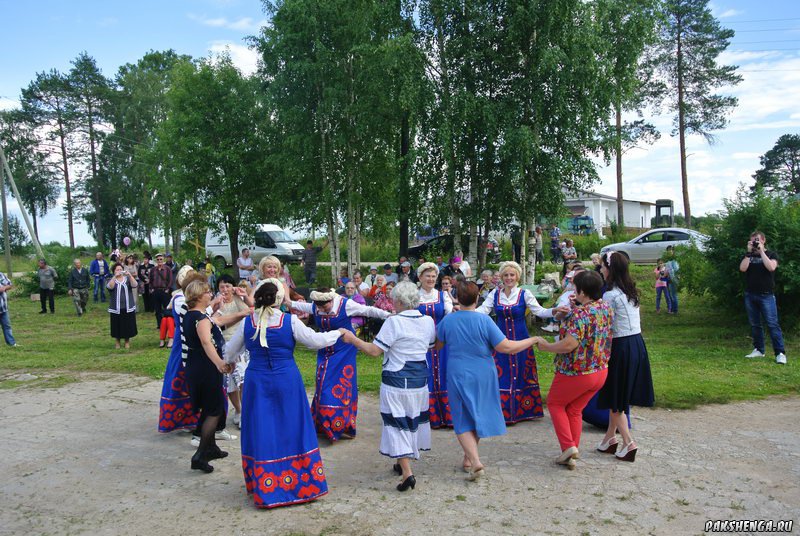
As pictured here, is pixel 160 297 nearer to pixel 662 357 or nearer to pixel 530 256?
pixel 530 256

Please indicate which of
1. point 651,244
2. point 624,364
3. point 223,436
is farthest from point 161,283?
point 651,244

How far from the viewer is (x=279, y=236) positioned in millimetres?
26453

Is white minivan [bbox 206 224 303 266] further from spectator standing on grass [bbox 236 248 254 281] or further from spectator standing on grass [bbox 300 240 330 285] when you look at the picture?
spectator standing on grass [bbox 236 248 254 281]

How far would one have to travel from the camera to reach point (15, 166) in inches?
1752

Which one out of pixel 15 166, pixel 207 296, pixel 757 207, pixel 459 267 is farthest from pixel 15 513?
pixel 15 166

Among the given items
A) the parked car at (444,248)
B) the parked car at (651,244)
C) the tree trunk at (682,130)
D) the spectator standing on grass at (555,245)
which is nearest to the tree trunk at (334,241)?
the parked car at (444,248)

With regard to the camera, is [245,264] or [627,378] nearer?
[627,378]

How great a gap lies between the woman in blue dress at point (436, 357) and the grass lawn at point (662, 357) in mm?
2026

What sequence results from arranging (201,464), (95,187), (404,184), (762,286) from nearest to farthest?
(201,464)
(762,286)
(404,184)
(95,187)

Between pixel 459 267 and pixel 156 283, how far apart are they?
7478 millimetres

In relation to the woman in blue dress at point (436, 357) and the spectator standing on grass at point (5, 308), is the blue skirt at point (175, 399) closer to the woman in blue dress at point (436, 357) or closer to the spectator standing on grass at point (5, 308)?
the woman in blue dress at point (436, 357)

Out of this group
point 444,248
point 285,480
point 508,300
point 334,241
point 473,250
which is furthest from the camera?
point 334,241

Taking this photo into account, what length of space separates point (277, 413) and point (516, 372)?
9.95 ft

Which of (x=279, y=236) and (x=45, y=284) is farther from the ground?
(x=279, y=236)
